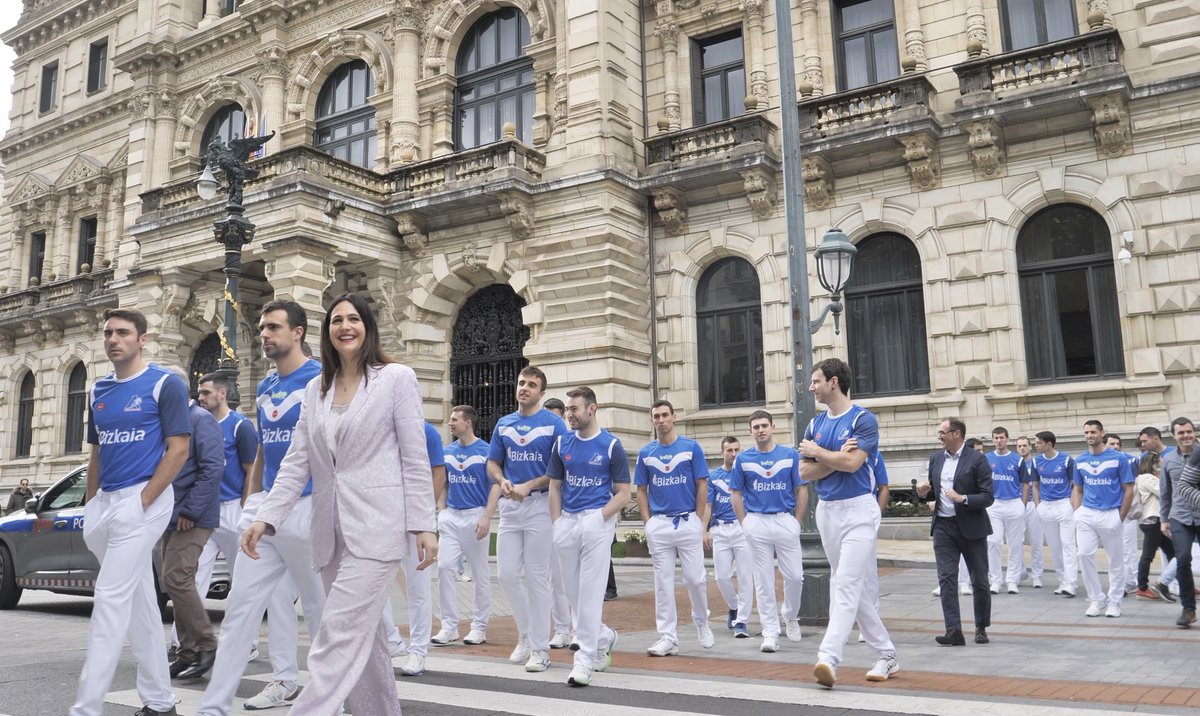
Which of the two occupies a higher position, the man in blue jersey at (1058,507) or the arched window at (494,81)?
the arched window at (494,81)

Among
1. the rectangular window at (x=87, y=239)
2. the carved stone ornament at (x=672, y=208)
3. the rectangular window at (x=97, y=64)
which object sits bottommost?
the carved stone ornament at (x=672, y=208)

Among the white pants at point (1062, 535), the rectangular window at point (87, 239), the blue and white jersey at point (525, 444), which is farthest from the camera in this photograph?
the rectangular window at point (87, 239)

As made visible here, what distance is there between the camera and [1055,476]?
39.2ft

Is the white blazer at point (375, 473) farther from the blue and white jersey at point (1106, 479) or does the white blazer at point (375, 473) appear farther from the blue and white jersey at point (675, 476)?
the blue and white jersey at point (1106, 479)

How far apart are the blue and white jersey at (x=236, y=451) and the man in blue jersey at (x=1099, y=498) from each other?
875 centimetres

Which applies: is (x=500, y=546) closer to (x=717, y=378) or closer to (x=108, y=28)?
(x=717, y=378)

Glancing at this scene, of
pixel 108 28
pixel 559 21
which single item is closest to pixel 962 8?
pixel 559 21

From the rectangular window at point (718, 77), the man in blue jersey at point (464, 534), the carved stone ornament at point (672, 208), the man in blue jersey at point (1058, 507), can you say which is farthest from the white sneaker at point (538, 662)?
the rectangular window at point (718, 77)

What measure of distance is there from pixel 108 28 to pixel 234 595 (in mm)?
32727

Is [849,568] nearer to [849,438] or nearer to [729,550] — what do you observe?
[849,438]

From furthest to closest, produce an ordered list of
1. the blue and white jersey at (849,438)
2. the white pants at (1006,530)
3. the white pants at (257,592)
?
the white pants at (1006,530), the blue and white jersey at (849,438), the white pants at (257,592)

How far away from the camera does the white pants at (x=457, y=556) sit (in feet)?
29.0

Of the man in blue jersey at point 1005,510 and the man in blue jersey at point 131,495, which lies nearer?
the man in blue jersey at point 131,495

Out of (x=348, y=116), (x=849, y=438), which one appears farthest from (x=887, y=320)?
(x=348, y=116)
